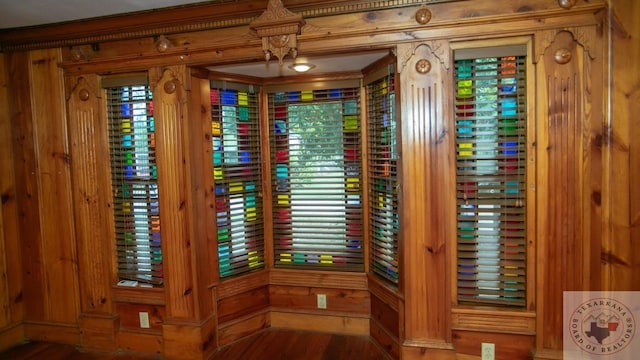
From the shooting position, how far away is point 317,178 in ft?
10.4

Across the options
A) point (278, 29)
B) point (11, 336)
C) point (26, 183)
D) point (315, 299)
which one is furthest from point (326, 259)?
point (11, 336)

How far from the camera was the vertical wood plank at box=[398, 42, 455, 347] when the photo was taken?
7.45 ft

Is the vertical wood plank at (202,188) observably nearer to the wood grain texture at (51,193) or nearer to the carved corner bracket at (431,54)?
the wood grain texture at (51,193)

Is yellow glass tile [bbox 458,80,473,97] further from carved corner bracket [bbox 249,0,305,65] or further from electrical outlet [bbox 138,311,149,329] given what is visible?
electrical outlet [bbox 138,311,149,329]

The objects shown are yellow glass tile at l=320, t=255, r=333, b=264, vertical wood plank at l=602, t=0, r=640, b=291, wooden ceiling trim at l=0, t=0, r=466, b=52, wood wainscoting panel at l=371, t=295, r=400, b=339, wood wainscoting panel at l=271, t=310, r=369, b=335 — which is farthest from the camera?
yellow glass tile at l=320, t=255, r=333, b=264

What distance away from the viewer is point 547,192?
2160 mm

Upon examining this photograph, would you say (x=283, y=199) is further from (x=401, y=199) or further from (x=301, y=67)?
(x=401, y=199)

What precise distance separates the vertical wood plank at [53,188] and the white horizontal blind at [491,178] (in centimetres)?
288

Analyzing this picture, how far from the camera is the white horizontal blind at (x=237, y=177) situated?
118 inches

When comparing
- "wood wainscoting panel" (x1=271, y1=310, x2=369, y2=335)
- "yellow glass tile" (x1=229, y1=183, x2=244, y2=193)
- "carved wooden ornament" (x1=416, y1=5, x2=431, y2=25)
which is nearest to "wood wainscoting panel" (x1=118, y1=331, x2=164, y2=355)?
"wood wainscoting panel" (x1=271, y1=310, x2=369, y2=335)

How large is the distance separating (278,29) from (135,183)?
1565 millimetres

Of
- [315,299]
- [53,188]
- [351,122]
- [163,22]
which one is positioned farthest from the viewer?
[315,299]

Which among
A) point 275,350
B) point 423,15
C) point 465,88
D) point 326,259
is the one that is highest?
point 423,15

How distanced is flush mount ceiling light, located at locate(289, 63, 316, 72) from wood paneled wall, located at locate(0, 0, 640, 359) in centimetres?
38
